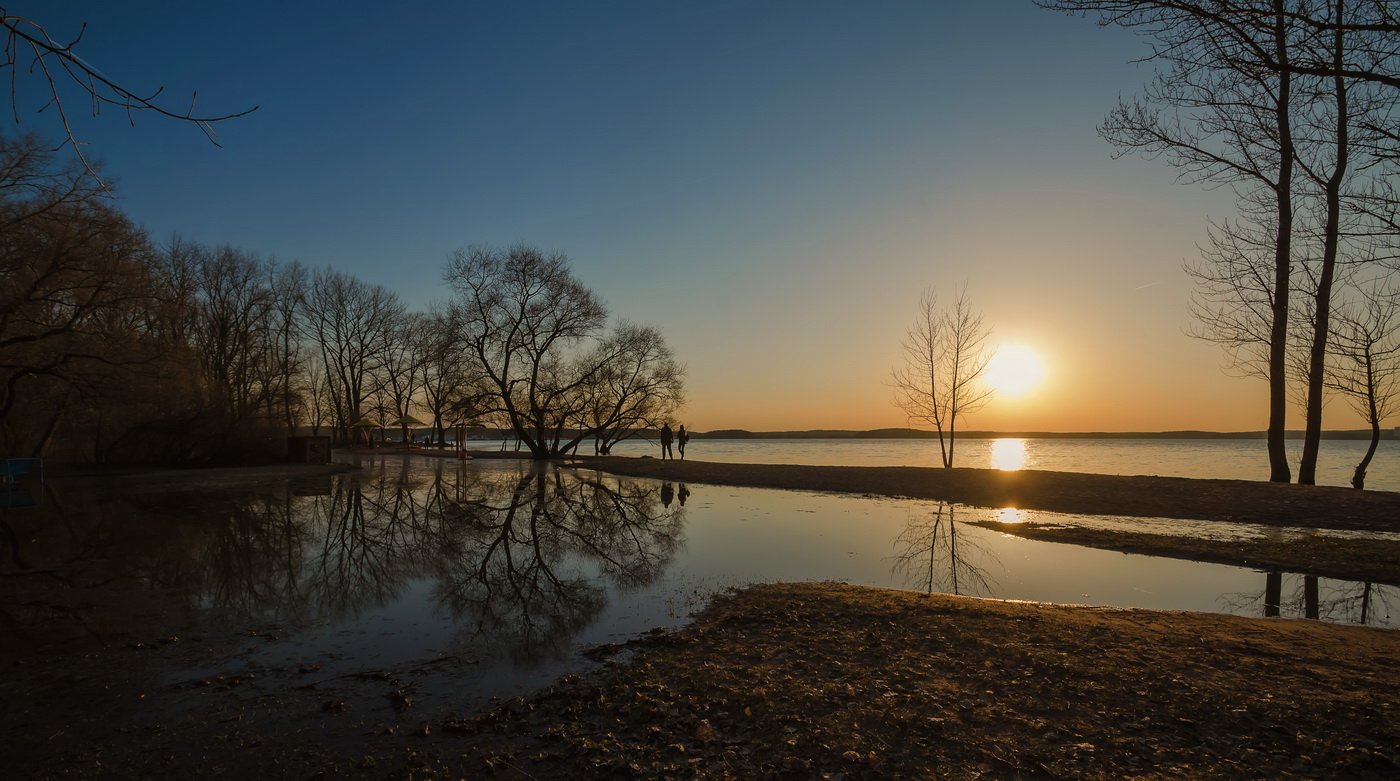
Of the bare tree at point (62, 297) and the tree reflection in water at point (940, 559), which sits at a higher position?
the bare tree at point (62, 297)

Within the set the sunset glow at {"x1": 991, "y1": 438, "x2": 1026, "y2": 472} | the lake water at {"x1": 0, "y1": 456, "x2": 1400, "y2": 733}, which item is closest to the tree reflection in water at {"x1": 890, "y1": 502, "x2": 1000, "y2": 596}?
the lake water at {"x1": 0, "y1": 456, "x2": 1400, "y2": 733}

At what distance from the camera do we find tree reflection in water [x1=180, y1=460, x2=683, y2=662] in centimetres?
758

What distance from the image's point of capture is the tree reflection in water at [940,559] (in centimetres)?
930

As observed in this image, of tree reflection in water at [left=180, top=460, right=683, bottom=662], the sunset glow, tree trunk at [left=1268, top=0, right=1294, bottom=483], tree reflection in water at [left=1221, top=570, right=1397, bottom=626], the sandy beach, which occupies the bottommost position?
the sunset glow

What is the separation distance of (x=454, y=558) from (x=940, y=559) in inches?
333

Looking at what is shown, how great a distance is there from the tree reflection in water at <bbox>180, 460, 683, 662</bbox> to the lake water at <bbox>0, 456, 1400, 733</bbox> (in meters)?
0.05

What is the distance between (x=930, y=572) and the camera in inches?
399

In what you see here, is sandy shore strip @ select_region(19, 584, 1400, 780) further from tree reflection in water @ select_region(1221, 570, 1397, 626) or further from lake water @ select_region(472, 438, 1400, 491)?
lake water @ select_region(472, 438, 1400, 491)

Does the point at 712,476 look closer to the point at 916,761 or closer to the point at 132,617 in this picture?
the point at 132,617

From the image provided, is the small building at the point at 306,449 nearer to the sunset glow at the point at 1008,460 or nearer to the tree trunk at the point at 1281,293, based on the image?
the sunset glow at the point at 1008,460

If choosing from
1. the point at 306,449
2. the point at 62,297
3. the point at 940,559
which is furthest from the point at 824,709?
the point at 306,449

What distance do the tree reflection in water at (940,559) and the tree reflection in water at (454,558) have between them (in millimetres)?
4054

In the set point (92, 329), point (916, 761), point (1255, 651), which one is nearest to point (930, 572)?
point (1255, 651)

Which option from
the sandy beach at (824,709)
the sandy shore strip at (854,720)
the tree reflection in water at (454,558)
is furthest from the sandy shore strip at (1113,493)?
the sandy shore strip at (854,720)
